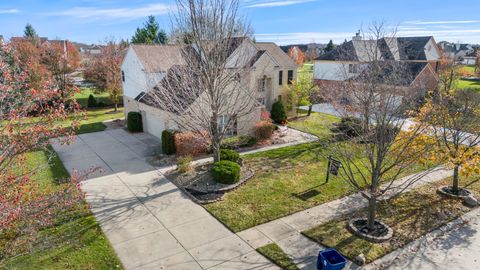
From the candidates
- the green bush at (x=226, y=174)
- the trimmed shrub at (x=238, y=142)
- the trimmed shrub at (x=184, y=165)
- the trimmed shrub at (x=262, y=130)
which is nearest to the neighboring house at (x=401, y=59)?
the trimmed shrub at (x=262, y=130)

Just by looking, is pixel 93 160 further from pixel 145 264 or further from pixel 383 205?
pixel 383 205

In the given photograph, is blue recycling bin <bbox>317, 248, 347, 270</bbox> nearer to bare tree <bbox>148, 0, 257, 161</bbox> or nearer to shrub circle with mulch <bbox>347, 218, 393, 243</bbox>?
shrub circle with mulch <bbox>347, 218, 393, 243</bbox>

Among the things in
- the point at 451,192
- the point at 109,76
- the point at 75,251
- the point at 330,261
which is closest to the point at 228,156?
the point at 75,251

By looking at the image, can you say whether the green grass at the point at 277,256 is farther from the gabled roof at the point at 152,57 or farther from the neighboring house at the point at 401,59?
the neighboring house at the point at 401,59

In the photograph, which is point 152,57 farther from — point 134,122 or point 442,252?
point 442,252

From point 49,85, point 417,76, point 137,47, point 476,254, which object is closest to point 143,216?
point 49,85
